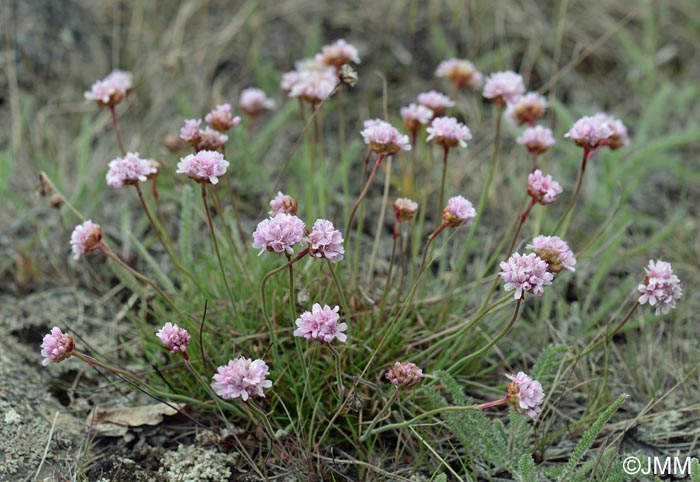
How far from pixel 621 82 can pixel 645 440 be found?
2.34m

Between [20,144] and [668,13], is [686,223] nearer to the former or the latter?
[668,13]

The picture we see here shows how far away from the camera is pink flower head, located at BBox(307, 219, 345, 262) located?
5.14 feet

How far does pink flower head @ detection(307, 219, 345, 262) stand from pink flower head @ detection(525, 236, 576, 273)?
48 centimetres

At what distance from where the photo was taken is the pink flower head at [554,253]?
67.7 inches

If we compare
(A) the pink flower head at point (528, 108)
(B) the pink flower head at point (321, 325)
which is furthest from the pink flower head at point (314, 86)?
(B) the pink flower head at point (321, 325)

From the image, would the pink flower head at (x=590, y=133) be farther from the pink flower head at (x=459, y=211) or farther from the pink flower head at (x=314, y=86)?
the pink flower head at (x=314, y=86)

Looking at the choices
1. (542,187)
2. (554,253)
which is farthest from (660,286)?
(542,187)

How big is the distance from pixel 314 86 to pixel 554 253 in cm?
85

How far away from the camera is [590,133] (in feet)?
6.46

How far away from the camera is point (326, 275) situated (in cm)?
215

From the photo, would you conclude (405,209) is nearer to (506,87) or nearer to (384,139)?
(384,139)

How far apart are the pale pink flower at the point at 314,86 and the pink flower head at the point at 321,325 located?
0.78 m

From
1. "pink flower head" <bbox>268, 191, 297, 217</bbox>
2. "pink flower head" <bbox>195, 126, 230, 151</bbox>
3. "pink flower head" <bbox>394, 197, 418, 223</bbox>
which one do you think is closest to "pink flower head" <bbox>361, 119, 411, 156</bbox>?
"pink flower head" <bbox>394, 197, 418, 223</bbox>

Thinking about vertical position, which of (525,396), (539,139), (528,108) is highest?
(528,108)
